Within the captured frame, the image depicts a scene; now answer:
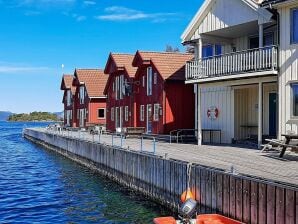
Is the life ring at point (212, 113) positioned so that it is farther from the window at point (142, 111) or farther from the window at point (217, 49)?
the window at point (142, 111)

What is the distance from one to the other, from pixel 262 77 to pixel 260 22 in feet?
8.86

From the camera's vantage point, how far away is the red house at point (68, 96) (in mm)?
66425

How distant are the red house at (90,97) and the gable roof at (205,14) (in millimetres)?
26863

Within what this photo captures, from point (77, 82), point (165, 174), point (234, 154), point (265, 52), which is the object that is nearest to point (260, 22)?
point (265, 52)

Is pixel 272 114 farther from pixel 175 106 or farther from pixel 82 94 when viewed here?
pixel 82 94

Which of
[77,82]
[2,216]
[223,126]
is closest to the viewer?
[2,216]

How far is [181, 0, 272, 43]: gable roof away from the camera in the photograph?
21655 millimetres

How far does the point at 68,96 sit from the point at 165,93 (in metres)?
37.7

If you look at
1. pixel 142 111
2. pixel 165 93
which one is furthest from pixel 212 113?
pixel 142 111

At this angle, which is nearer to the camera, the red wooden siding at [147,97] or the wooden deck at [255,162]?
the wooden deck at [255,162]

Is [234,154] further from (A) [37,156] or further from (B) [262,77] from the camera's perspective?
(A) [37,156]

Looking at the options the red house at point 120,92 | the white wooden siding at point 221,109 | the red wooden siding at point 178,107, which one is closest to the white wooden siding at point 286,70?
the white wooden siding at point 221,109

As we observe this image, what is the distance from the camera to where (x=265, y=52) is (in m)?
21.6


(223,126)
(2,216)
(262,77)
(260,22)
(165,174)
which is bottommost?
(2,216)
